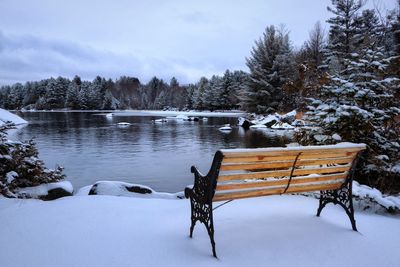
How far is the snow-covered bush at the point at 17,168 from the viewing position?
18.4ft

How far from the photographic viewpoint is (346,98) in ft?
20.0

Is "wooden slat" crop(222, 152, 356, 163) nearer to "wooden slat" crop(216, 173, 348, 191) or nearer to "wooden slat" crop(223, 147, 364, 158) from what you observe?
"wooden slat" crop(223, 147, 364, 158)

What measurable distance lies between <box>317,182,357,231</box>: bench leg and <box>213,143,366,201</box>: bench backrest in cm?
13

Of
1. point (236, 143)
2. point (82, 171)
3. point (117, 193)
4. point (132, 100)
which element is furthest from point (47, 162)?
point (132, 100)

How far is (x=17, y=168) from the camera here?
20.2 ft

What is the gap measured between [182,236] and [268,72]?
3863 cm

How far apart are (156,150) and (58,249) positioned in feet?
43.6

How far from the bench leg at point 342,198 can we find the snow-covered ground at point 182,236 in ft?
0.62

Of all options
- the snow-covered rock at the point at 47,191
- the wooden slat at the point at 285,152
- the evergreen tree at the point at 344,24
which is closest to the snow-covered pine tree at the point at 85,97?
the evergreen tree at the point at 344,24

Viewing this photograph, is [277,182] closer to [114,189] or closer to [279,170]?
[279,170]

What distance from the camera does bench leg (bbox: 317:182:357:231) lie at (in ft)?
12.1

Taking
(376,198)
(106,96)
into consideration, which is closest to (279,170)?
(376,198)

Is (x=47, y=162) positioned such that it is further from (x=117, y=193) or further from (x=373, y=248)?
(x=373, y=248)

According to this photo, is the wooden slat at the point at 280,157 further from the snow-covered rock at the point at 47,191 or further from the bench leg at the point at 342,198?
the snow-covered rock at the point at 47,191
